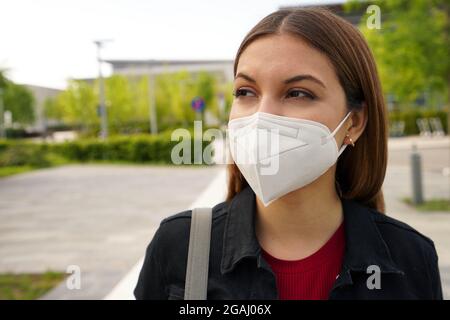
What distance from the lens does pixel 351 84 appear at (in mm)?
1401

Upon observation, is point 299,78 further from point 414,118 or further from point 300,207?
point 414,118

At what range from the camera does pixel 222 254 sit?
133 centimetres

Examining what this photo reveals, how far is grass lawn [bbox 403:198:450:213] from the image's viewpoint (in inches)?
275

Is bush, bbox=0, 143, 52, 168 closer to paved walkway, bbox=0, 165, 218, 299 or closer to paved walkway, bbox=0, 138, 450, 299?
paved walkway, bbox=0, 138, 450, 299

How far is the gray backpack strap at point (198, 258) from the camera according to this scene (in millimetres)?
1251

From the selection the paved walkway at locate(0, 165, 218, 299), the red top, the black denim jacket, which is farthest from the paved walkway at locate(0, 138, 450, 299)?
the red top

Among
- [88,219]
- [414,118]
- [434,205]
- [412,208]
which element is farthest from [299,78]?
[414,118]

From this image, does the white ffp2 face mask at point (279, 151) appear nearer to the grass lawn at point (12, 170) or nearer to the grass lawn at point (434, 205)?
the grass lawn at point (434, 205)

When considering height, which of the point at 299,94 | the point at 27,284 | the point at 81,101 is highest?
the point at 81,101

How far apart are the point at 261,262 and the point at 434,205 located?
21.9 feet

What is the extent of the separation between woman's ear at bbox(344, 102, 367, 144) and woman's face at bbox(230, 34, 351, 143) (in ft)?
0.44
